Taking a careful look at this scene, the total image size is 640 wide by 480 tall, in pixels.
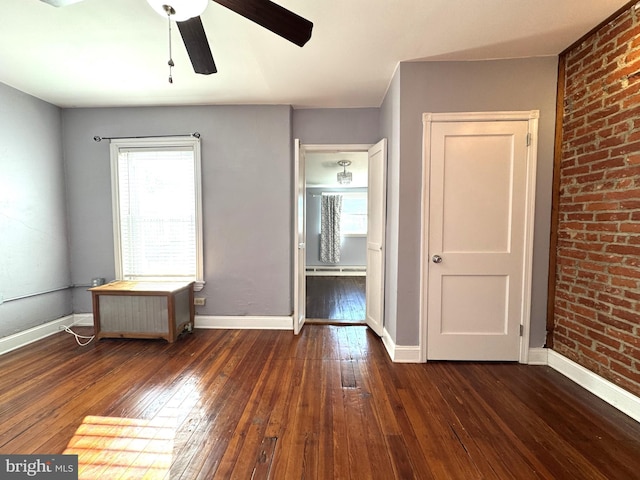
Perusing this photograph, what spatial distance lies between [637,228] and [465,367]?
150cm

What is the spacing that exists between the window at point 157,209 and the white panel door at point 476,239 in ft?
8.33

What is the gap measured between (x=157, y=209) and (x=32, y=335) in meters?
1.75

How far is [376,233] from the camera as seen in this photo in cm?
293

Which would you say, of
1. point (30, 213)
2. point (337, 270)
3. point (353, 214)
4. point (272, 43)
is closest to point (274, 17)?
point (272, 43)

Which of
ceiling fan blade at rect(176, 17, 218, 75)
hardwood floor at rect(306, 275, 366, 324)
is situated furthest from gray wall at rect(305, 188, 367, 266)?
ceiling fan blade at rect(176, 17, 218, 75)

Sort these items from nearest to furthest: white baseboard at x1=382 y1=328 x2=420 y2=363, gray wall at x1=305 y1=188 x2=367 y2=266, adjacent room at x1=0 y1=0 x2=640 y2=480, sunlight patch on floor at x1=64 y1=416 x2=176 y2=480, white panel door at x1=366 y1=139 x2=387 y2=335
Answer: sunlight patch on floor at x1=64 y1=416 x2=176 y2=480 → adjacent room at x1=0 y1=0 x2=640 y2=480 → white baseboard at x1=382 y1=328 x2=420 y2=363 → white panel door at x1=366 y1=139 x2=387 y2=335 → gray wall at x1=305 y1=188 x2=367 y2=266

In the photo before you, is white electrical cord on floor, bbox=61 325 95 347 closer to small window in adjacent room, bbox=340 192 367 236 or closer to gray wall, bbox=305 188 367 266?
gray wall, bbox=305 188 367 266

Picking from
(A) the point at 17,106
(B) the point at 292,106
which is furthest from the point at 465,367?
(A) the point at 17,106

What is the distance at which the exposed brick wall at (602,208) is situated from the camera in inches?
67.5

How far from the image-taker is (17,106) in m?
2.67

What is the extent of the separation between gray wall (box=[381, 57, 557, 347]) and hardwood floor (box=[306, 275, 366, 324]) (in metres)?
1.23

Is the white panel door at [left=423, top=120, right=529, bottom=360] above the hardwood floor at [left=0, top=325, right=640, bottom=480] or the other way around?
above

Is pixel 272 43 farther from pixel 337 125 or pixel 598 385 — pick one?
pixel 598 385

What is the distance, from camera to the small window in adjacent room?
660 cm
